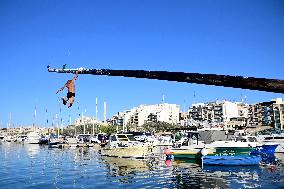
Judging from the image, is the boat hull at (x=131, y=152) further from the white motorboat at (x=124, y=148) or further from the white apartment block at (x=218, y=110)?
the white apartment block at (x=218, y=110)

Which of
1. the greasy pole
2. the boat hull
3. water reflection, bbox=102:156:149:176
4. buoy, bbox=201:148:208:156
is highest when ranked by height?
the greasy pole

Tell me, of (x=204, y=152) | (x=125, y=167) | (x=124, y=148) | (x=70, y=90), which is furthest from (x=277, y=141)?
(x=70, y=90)

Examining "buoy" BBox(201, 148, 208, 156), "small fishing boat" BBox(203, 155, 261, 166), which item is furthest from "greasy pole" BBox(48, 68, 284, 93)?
"buoy" BBox(201, 148, 208, 156)

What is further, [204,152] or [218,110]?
[218,110]

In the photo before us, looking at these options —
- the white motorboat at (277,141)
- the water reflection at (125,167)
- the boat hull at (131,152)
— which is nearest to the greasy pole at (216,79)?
the water reflection at (125,167)

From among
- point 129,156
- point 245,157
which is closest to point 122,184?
point 245,157

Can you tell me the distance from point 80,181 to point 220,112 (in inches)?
6539

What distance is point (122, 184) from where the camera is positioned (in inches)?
819

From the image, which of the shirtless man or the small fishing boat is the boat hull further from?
the shirtless man

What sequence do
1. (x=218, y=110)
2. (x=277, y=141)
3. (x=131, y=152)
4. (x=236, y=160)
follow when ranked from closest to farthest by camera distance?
(x=236, y=160) < (x=131, y=152) < (x=277, y=141) < (x=218, y=110)

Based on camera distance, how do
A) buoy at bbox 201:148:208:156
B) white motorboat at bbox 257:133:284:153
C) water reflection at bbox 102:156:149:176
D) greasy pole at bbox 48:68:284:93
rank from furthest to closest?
white motorboat at bbox 257:133:284:153
buoy at bbox 201:148:208:156
water reflection at bbox 102:156:149:176
greasy pole at bbox 48:68:284:93

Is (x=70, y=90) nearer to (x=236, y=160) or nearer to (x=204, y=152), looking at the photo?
(x=236, y=160)

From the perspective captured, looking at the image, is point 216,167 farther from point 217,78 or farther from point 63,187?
point 217,78

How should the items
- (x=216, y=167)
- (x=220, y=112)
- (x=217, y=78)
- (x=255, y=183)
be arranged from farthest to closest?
(x=220, y=112)
(x=216, y=167)
(x=255, y=183)
(x=217, y=78)
